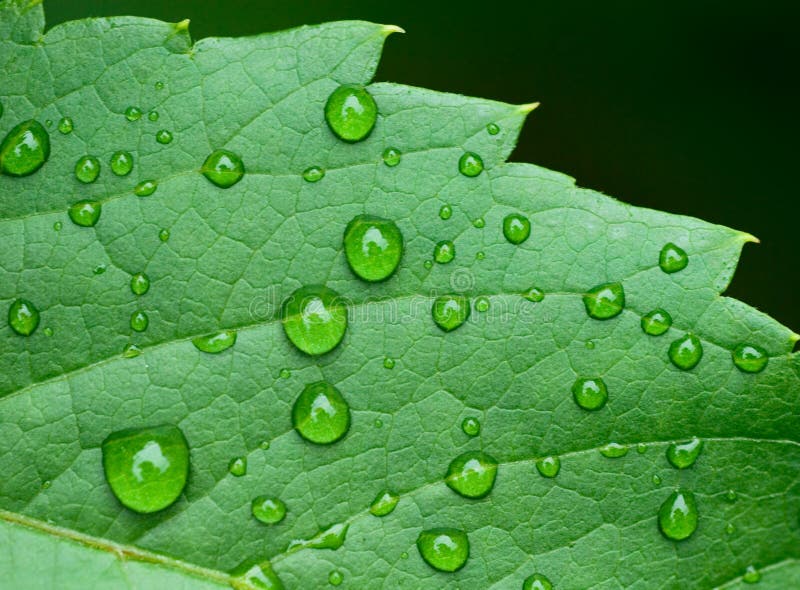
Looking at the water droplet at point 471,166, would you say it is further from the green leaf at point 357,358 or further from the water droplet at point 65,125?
the water droplet at point 65,125

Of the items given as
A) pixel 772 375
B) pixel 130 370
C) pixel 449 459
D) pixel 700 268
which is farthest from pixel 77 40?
pixel 772 375

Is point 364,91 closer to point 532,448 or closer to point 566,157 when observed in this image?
point 532,448

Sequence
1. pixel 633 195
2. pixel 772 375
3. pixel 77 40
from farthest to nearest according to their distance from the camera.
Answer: pixel 633 195
pixel 77 40
pixel 772 375

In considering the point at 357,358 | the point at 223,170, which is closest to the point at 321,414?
the point at 357,358

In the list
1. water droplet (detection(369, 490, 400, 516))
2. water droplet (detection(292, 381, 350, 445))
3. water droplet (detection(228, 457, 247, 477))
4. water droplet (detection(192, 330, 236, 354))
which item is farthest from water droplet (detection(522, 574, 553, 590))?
water droplet (detection(192, 330, 236, 354))

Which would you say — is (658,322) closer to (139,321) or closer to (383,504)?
(383,504)
